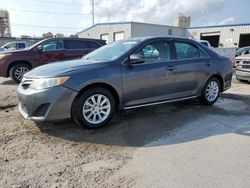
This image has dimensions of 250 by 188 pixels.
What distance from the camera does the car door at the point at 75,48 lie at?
10.0 metres

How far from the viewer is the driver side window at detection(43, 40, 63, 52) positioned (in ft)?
31.7

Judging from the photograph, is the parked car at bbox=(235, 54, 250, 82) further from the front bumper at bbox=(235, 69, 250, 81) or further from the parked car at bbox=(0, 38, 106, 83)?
the parked car at bbox=(0, 38, 106, 83)

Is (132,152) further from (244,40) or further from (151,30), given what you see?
(244,40)

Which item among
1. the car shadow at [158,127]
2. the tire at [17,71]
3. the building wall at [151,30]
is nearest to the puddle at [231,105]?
the car shadow at [158,127]

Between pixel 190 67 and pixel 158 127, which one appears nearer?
pixel 158 127

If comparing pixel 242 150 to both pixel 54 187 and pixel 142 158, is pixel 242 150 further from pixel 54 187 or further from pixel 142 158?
pixel 54 187

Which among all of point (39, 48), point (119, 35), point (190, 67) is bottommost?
point (190, 67)

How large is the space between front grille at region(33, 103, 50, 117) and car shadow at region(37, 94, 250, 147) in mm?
395

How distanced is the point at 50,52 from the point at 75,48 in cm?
107

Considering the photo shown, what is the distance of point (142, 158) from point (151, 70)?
2005 millimetres

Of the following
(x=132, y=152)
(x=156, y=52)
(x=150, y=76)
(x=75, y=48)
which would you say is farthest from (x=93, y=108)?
(x=75, y=48)

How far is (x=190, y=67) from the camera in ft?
17.9

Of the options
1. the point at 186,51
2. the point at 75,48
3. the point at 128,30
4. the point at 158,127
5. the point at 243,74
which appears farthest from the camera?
the point at 128,30

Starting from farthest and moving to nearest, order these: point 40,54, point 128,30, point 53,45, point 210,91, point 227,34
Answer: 1. point 227,34
2. point 128,30
3. point 53,45
4. point 40,54
5. point 210,91
